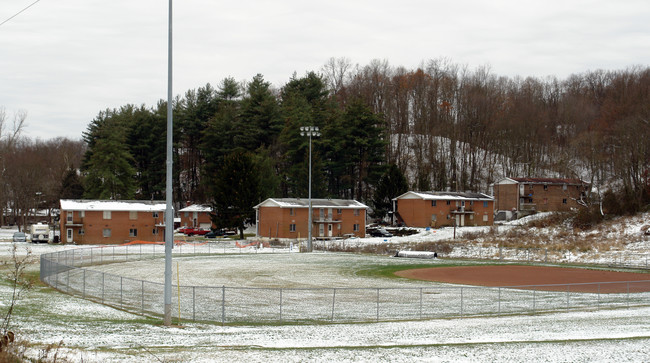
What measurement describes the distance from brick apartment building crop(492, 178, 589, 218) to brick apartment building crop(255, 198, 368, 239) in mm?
29217

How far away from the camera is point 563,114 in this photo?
137625 mm

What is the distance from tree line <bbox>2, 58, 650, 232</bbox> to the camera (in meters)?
113

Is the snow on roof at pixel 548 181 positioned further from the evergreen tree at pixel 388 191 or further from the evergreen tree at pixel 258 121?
the evergreen tree at pixel 258 121

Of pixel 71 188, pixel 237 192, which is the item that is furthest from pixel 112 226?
pixel 71 188

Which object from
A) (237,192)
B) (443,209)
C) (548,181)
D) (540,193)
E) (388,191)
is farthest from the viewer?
(388,191)

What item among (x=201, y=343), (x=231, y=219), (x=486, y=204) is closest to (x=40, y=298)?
(x=201, y=343)

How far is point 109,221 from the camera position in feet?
293

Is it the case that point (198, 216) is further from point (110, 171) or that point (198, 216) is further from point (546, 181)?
point (546, 181)

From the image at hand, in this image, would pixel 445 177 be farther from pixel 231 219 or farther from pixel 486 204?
pixel 231 219

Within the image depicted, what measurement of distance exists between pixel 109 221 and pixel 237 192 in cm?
1928

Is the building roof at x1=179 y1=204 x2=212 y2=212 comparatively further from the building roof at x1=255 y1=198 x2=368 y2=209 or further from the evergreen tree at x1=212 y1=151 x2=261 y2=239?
the building roof at x1=255 y1=198 x2=368 y2=209

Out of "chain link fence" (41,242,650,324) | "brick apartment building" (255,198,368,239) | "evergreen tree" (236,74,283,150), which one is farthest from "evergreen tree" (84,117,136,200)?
"chain link fence" (41,242,650,324)

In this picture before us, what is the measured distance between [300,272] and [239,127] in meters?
76.3

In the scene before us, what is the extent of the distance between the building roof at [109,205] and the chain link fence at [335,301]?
163 feet
